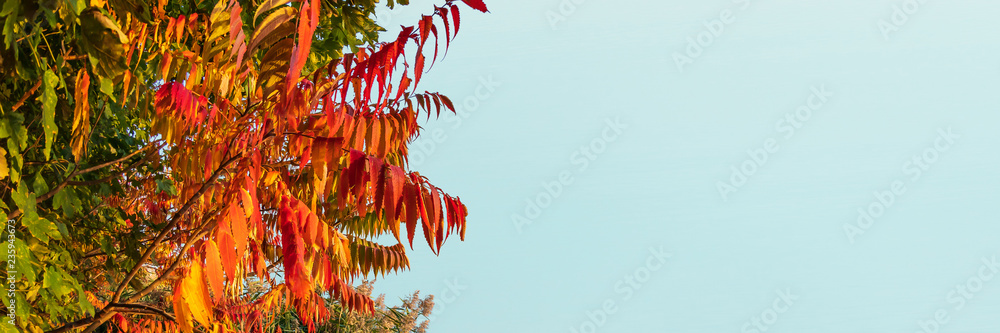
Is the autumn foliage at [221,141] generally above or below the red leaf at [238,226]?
above

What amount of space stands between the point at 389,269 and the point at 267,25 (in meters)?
2.66

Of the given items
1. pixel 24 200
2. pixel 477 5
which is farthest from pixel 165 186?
pixel 477 5

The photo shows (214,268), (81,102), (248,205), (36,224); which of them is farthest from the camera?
(81,102)

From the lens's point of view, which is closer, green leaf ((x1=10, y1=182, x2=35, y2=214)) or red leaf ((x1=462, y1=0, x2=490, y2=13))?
red leaf ((x1=462, y1=0, x2=490, y2=13))

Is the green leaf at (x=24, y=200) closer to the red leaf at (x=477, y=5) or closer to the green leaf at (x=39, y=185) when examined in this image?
the green leaf at (x=39, y=185)

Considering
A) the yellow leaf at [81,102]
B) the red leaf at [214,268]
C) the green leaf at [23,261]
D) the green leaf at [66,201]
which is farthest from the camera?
the green leaf at [66,201]

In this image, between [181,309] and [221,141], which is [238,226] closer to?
[181,309]

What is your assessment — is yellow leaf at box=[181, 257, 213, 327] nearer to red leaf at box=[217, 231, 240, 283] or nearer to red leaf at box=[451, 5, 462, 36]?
red leaf at box=[217, 231, 240, 283]

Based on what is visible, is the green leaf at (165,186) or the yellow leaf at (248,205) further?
the green leaf at (165,186)

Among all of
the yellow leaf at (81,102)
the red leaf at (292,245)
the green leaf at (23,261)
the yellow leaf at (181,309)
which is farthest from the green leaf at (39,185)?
the yellow leaf at (181,309)

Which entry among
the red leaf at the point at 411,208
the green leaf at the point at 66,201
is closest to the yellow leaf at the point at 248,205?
the red leaf at the point at 411,208

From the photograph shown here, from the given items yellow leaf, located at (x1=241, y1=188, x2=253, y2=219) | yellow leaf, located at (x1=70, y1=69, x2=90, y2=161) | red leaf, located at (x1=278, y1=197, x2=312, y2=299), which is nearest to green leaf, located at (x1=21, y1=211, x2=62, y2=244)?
yellow leaf, located at (x1=70, y1=69, x2=90, y2=161)

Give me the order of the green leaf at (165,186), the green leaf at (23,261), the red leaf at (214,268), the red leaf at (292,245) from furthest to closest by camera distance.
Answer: the green leaf at (165,186) < the green leaf at (23,261) < the red leaf at (292,245) < the red leaf at (214,268)

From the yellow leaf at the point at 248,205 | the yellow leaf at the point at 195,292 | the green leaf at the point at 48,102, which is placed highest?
the green leaf at the point at 48,102
